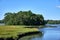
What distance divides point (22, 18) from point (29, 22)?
7.05m

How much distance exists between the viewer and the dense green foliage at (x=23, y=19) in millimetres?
127625

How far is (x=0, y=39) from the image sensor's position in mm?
29062

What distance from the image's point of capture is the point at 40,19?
143 meters

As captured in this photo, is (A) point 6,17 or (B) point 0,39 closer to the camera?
(B) point 0,39

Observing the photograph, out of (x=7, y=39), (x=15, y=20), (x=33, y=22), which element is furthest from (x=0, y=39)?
(x=33, y=22)

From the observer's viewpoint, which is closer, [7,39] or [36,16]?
[7,39]

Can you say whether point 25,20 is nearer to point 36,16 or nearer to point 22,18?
point 22,18

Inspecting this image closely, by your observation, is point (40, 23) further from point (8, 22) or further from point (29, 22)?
point (8, 22)

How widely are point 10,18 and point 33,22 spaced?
16832 mm

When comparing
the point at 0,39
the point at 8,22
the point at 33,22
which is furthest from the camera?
the point at 33,22

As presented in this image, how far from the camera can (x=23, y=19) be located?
129 metres

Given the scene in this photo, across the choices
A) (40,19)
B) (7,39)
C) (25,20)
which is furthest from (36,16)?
(7,39)

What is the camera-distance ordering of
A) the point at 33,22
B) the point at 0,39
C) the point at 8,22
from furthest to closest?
the point at 33,22 < the point at 8,22 < the point at 0,39

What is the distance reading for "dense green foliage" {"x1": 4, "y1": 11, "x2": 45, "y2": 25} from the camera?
128 metres
